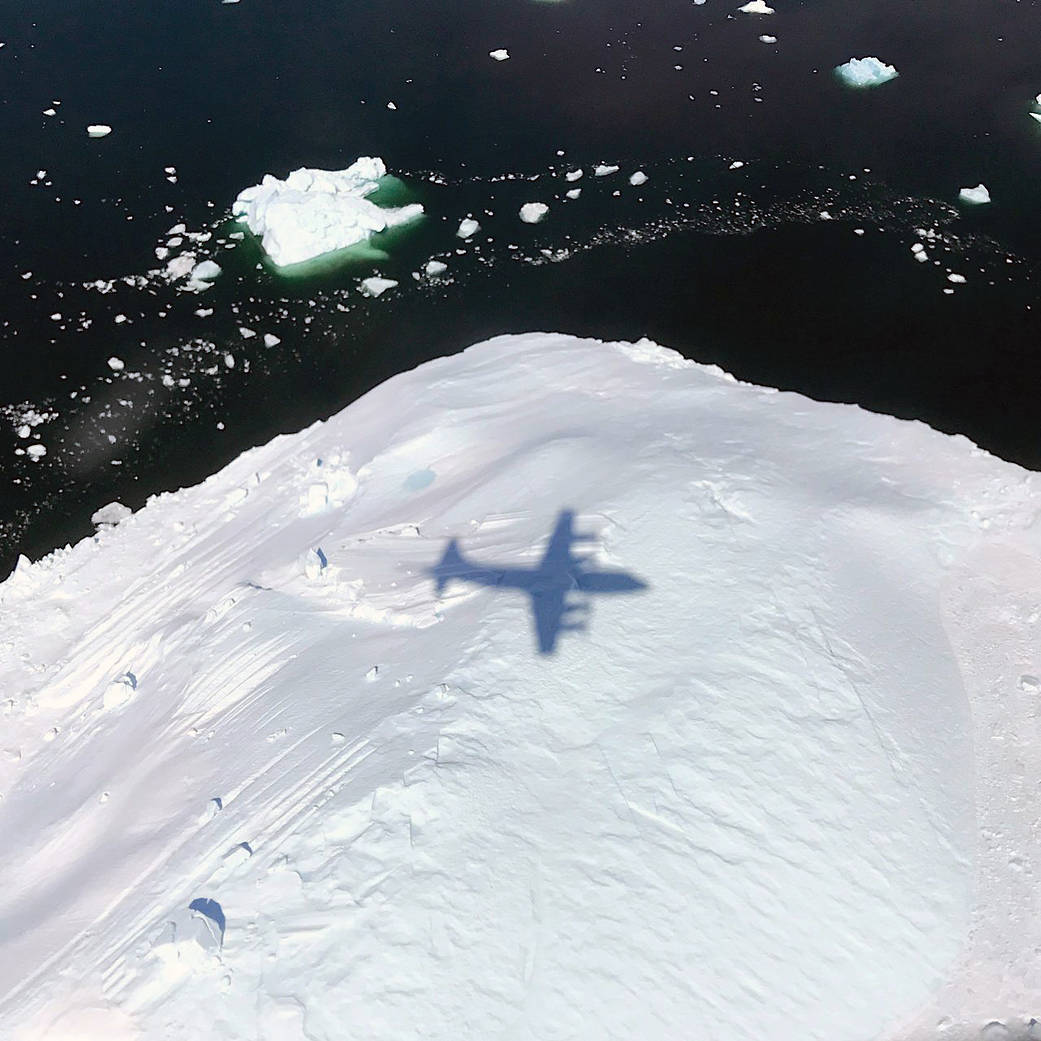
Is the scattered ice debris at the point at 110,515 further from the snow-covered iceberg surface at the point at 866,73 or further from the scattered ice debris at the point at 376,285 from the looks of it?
the snow-covered iceberg surface at the point at 866,73

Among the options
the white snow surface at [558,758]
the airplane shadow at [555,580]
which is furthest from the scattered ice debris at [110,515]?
the airplane shadow at [555,580]

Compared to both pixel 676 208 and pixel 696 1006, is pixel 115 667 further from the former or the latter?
pixel 676 208

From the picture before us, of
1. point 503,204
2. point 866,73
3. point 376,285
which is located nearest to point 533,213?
point 503,204

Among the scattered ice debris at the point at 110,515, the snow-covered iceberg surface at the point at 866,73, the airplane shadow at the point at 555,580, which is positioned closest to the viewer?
the airplane shadow at the point at 555,580

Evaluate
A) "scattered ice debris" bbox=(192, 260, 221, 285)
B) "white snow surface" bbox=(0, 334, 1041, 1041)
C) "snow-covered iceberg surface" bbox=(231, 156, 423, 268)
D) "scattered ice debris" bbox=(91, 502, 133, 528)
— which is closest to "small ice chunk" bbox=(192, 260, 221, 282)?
"scattered ice debris" bbox=(192, 260, 221, 285)

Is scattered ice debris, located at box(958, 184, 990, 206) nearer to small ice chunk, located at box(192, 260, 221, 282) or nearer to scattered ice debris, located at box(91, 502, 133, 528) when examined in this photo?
small ice chunk, located at box(192, 260, 221, 282)

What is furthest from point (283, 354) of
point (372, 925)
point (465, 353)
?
point (372, 925)
